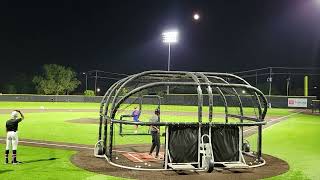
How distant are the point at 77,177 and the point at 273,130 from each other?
66.5 feet

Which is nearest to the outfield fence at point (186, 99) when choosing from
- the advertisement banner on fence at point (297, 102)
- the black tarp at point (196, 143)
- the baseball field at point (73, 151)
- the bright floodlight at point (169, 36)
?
the advertisement banner on fence at point (297, 102)

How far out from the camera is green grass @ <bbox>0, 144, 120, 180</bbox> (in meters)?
12.5

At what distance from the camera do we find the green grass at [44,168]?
40.9ft

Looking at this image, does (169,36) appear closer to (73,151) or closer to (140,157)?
(73,151)

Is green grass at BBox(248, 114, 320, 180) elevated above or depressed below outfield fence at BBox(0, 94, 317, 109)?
below

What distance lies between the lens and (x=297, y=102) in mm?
63250

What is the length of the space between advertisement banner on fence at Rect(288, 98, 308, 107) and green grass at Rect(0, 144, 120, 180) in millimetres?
52493

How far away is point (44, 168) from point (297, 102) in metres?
55.7

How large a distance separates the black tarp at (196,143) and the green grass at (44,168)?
102 inches

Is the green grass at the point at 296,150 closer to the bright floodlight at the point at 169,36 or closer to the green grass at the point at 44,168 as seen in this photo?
the green grass at the point at 44,168

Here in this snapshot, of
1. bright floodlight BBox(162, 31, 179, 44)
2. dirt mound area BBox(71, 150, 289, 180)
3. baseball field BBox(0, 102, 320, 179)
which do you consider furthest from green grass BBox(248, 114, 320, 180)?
bright floodlight BBox(162, 31, 179, 44)

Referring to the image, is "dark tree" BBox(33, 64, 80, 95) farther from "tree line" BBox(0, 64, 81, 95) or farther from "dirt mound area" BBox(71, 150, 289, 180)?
"dirt mound area" BBox(71, 150, 289, 180)

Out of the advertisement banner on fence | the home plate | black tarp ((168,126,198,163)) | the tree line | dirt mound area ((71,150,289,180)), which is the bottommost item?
dirt mound area ((71,150,289,180))

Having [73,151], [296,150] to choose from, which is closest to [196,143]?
[73,151]
